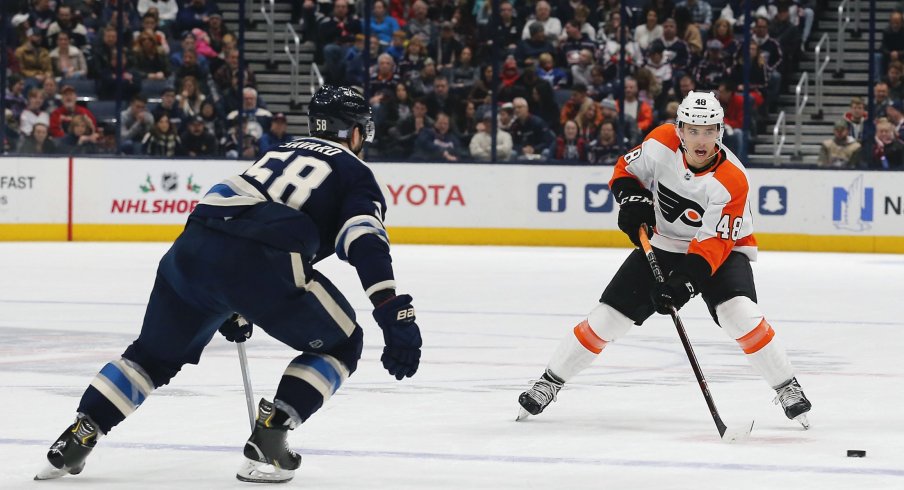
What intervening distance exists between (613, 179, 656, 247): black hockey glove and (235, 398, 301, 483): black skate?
1.73 m

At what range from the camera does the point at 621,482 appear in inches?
171

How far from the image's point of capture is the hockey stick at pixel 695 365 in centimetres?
510

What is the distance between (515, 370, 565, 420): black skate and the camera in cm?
555

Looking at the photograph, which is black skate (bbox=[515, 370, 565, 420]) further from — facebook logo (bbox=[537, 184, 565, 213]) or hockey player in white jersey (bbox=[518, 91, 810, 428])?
facebook logo (bbox=[537, 184, 565, 213])

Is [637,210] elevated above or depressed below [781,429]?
above

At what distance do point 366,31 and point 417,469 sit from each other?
11.9 metres

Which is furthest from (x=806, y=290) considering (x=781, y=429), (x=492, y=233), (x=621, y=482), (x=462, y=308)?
(x=621, y=482)

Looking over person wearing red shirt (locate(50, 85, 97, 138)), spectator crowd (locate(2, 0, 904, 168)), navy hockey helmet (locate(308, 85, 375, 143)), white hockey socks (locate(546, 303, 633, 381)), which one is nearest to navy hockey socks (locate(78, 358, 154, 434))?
navy hockey helmet (locate(308, 85, 375, 143))

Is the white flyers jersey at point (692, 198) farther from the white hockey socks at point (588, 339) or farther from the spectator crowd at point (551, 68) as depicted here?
the spectator crowd at point (551, 68)

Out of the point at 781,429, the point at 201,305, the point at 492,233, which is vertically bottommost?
the point at 492,233

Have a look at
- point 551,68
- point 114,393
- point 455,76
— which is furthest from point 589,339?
point 551,68

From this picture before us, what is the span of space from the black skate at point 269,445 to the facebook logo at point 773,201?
37.8 ft

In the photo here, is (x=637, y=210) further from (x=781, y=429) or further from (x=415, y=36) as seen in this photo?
(x=415, y=36)

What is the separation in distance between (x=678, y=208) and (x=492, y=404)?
40.3 inches
